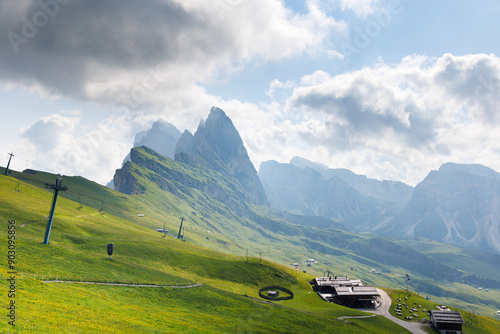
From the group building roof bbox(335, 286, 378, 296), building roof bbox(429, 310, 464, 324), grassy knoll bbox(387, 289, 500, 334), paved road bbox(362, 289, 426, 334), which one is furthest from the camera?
building roof bbox(335, 286, 378, 296)

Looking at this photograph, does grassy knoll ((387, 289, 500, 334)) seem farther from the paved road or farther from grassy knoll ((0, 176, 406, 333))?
grassy knoll ((0, 176, 406, 333))

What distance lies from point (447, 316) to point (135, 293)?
107 m

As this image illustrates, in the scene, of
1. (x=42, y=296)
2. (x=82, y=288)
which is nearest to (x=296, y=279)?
(x=82, y=288)

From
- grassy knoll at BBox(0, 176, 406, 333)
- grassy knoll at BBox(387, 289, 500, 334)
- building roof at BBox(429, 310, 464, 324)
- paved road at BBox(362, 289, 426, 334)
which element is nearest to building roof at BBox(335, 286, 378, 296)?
paved road at BBox(362, 289, 426, 334)

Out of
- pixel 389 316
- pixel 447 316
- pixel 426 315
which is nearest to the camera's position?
pixel 447 316

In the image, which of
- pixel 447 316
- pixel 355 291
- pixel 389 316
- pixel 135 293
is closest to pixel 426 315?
pixel 447 316

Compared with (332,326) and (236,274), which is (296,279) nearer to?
(236,274)

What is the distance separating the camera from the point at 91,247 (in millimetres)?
92812

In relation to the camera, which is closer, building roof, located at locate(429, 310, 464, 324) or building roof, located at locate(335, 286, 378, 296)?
building roof, located at locate(429, 310, 464, 324)

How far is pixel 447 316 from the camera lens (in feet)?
327

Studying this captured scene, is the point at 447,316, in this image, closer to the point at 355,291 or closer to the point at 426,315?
the point at 426,315

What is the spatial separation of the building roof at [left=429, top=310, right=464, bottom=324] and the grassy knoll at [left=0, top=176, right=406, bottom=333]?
1771cm

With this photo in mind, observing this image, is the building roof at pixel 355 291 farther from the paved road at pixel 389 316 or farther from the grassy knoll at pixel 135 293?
the grassy knoll at pixel 135 293

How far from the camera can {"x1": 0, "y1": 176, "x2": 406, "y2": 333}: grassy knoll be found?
39.2 metres
